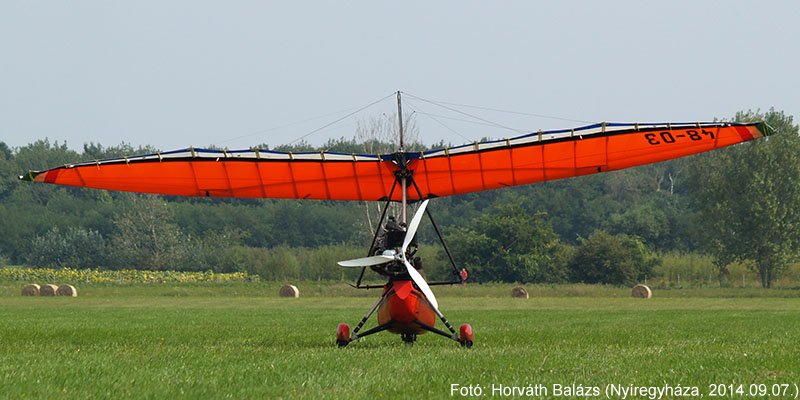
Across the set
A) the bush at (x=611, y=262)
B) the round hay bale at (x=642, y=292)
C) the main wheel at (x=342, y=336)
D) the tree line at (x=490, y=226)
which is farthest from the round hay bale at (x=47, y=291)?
the main wheel at (x=342, y=336)

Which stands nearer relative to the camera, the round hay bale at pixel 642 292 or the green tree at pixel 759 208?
the round hay bale at pixel 642 292

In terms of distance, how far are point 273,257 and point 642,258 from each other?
75.3 ft

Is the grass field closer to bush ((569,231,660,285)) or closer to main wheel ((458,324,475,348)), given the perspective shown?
main wheel ((458,324,475,348))

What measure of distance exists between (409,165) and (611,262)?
5199 centimetres

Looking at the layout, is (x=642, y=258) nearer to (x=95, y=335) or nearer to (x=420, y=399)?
(x=95, y=335)

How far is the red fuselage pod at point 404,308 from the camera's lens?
606 inches

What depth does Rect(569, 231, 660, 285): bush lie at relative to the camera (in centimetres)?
6769

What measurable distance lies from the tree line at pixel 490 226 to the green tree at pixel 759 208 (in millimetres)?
89

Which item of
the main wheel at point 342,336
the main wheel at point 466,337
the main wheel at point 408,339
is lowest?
the main wheel at point 408,339

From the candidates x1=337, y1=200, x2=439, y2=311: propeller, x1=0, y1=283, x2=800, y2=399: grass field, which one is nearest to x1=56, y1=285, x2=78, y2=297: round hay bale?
x1=0, y1=283, x2=800, y2=399: grass field

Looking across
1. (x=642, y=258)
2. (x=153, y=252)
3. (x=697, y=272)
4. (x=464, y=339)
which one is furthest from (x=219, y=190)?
(x=153, y=252)

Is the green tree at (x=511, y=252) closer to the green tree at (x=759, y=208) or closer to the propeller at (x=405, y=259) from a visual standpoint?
the green tree at (x=759, y=208)

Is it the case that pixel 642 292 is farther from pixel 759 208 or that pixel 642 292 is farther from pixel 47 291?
pixel 47 291

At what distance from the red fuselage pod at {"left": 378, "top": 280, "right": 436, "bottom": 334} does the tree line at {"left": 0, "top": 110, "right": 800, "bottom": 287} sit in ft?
175
